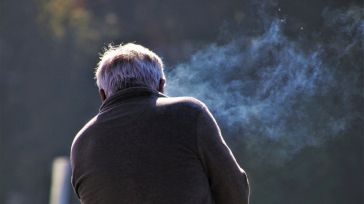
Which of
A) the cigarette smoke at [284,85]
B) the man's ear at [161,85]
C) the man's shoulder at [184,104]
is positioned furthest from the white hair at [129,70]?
the cigarette smoke at [284,85]

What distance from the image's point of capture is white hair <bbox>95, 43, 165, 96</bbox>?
115 inches

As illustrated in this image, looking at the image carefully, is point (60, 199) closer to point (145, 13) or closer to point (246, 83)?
point (246, 83)

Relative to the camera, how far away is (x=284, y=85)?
12.6ft

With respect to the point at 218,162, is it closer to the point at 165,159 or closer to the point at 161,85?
the point at 165,159

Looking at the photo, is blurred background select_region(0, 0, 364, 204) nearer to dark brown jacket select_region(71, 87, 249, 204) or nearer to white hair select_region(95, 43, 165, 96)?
white hair select_region(95, 43, 165, 96)

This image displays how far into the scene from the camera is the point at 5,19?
60.6ft

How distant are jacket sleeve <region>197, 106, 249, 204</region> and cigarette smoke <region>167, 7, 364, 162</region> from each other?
1.14 meters

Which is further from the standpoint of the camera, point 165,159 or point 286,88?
point 286,88

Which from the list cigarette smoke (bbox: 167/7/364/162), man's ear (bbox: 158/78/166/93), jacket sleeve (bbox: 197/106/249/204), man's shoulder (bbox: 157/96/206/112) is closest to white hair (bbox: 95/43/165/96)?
man's ear (bbox: 158/78/166/93)

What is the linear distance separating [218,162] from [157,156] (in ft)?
0.66

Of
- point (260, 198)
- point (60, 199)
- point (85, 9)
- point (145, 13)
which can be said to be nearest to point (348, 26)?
point (260, 198)

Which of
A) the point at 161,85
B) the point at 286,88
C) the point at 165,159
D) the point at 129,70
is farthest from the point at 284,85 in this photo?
the point at 165,159

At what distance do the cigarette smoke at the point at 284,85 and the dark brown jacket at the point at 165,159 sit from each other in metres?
1.12

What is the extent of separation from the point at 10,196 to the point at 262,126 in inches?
584
